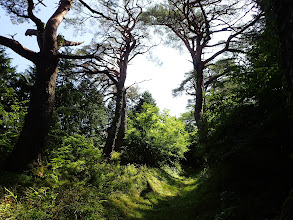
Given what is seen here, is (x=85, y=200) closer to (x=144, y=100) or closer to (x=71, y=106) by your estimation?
(x=71, y=106)

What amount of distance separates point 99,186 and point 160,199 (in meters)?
2.62

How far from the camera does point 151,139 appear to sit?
10.8 meters

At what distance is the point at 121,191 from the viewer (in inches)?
232

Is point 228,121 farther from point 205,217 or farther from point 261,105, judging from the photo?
point 205,217

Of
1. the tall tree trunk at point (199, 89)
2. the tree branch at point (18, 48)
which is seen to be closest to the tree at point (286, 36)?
the tree branch at point (18, 48)

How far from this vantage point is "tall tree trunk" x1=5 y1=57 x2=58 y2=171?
4.16m

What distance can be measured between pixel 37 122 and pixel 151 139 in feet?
23.7

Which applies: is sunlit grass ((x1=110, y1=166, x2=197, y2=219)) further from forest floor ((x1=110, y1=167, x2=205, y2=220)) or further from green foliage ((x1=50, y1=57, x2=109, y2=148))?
green foliage ((x1=50, y1=57, x2=109, y2=148))

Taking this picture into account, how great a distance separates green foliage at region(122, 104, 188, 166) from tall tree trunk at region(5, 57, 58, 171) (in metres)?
6.17

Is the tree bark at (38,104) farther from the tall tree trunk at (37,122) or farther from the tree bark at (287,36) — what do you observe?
the tree bark at (287,36)

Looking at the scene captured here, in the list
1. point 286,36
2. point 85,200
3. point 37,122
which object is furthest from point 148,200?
point 286,36

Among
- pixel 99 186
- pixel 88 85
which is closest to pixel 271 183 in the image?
pixel 99 186

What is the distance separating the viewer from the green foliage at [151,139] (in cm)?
1055

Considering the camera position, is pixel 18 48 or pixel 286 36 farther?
pixel 18 48
